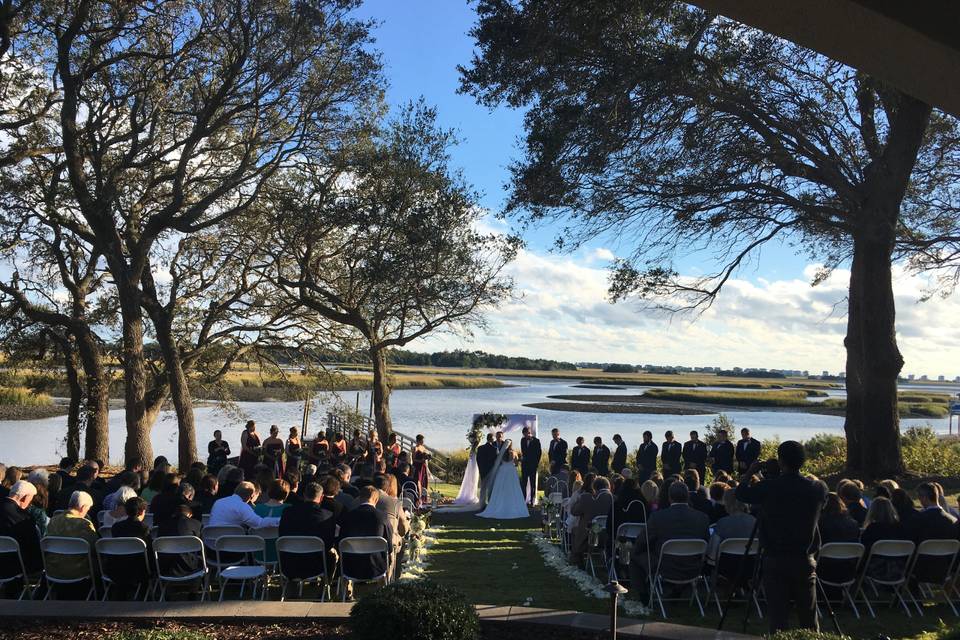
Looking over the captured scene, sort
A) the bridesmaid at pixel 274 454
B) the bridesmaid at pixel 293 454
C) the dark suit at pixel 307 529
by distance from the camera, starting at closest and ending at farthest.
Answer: the dark suit at pixel 307 529, the bridesmaid at pixel 274 454, the bridesmaid at pixel 293 454

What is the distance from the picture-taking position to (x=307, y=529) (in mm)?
6695

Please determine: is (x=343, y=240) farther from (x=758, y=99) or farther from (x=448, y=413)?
(x=448, y=413)

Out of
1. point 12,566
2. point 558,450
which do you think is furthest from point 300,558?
point 558,450

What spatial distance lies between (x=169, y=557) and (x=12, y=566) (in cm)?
123

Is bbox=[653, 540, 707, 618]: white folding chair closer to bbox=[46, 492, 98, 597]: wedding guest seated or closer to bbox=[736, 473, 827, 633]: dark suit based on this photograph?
bbox=[736, 473, 827, 633]: dark suit

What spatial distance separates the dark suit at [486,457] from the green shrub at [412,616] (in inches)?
420

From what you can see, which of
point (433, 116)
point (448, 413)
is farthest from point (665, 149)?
point (448, 413)

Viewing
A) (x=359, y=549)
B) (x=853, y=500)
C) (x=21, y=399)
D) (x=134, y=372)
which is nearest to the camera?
(x=359, y=549)

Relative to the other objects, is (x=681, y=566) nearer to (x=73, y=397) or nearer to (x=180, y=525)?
(x=180, y=525)

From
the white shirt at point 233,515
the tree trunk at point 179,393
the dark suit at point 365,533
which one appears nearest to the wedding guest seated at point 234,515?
the white shirt at point 233,515

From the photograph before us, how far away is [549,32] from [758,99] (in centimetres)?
489

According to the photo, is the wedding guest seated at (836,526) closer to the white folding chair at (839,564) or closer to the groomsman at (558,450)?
the white folding chair at (839,564)

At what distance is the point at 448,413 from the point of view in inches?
1671

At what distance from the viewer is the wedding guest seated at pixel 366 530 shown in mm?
6551
